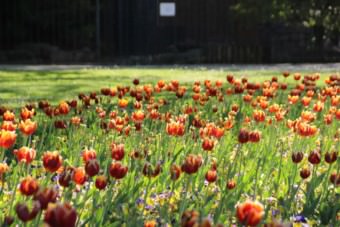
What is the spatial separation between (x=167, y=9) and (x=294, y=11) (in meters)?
4.44

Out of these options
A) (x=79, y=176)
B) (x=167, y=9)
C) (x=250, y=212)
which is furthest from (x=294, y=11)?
(x=250, y=212)

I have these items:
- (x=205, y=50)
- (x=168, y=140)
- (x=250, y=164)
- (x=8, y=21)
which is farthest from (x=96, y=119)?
(x=8, y=21)

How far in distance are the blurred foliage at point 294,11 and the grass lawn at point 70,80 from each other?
260 inches

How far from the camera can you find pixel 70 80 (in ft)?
48.9

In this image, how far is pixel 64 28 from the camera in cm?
2603

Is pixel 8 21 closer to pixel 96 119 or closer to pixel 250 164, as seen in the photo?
pixel 96 119

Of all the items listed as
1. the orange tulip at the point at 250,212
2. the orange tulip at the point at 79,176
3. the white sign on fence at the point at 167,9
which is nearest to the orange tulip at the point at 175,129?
the orange tulip at the point at 79,176

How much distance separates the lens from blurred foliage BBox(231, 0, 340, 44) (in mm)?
24703

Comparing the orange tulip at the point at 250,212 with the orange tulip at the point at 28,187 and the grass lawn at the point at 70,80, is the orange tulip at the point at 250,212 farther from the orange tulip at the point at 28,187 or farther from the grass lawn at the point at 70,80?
the grass lawn at the point at 70,80

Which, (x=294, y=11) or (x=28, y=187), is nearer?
(x=28, y=187)

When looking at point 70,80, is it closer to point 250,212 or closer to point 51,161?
point 51,161

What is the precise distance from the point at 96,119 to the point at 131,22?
2009cm

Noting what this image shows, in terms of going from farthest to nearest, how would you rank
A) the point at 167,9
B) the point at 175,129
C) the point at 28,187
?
the point at 167,9 < the point at 175,129 < the point at 28,187

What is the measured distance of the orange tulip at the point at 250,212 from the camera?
6.37 ft
